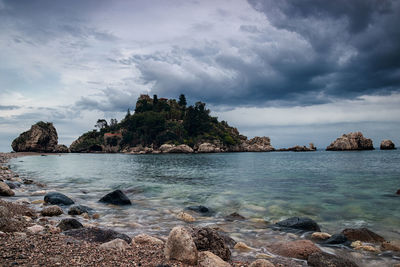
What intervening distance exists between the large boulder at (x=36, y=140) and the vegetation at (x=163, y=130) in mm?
26142

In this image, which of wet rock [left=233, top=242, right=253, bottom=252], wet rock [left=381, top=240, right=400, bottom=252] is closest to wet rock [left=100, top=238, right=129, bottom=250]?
wet rock [left=233, top=242, right=253, bottom=252]

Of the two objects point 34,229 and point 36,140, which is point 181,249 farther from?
point 36,140

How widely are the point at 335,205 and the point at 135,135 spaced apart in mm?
140320

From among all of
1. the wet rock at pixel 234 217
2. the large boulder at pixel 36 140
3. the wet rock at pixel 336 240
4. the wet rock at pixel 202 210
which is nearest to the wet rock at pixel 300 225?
the wet rock at pixel 336 240

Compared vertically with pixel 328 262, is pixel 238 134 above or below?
above

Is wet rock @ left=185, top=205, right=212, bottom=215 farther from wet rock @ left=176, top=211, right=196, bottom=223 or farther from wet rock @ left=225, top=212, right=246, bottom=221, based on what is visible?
wet rock @ left=176, top=211, right=196, bottom=223

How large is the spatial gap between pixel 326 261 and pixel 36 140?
15088 centimetres

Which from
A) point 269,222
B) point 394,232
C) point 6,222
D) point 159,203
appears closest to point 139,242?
point 6,222

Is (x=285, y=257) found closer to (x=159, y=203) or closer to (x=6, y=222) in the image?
(x=6, y=222)

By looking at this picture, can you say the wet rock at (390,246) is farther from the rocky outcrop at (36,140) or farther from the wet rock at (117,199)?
the rocky outcrop at (36,140)

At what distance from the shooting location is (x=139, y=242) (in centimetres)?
636

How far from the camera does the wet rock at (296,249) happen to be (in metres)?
6.31

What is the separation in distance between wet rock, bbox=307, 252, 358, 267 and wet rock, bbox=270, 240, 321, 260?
1.25ft

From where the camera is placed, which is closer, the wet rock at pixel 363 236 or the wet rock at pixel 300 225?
the wet rock at pixel 363 236
